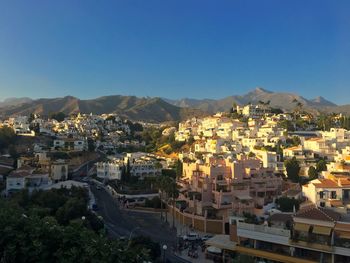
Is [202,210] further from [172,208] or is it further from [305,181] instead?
[305,181]

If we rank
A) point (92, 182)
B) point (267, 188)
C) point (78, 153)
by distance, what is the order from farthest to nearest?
point (78, 153) → point (92, 182) → point (267, 188)

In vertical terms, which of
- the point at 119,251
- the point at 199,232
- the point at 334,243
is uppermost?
the point at 119,251

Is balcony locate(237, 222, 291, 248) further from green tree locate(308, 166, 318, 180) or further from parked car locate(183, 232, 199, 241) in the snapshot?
green tree locate(308, 166, 318, 180)

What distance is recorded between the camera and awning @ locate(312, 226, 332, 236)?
24.0 meters

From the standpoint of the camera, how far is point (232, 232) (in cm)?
2855

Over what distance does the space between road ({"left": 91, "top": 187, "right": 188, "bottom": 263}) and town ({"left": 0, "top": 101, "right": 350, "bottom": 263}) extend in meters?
0.11

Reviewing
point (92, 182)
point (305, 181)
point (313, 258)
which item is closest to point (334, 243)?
point (313, 258)

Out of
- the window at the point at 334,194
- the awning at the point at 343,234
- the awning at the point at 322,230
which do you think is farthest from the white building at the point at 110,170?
the awning at the point at 343,234

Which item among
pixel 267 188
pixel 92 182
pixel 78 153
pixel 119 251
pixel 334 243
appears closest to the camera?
pixel 119 251

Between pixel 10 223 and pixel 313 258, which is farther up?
pixel 10 223

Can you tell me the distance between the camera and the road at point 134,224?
33.5 meters

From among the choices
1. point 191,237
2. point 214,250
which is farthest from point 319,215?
point 191,237

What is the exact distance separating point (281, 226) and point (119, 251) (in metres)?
14.9

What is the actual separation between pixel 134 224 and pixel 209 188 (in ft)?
27.5
